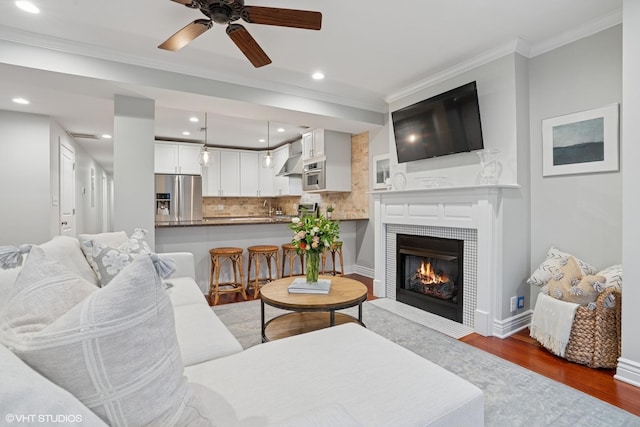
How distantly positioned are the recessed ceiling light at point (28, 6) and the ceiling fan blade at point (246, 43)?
1.46 m

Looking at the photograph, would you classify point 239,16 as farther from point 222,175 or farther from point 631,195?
point 222,175

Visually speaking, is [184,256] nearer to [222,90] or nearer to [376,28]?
[222,90]

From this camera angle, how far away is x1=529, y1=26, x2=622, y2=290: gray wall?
2.50m

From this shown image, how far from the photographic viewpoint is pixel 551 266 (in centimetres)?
269

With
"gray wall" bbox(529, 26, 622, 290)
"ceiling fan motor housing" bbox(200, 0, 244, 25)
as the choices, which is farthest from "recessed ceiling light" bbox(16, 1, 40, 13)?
"gray wall" bbox(529, 26, 622, 290)

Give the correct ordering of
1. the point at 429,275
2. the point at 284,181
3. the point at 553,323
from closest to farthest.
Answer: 1. the point at 553,323
2. the point at 429,275
3. the point at 284,181

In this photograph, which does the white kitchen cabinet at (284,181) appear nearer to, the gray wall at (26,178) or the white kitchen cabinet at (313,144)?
the white kitchen cabinet at (313,144)

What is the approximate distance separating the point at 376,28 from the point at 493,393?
2.78 m

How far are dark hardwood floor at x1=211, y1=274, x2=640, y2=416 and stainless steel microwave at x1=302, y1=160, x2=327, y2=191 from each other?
10.4 feet

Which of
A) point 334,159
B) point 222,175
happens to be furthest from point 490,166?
point 222,175

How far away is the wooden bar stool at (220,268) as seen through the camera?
3.74 meters

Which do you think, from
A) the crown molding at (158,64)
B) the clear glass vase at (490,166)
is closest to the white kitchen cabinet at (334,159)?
the crown molding at (158,64)

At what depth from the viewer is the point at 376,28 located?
262 centimetres

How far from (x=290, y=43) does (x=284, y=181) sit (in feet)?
13.4
